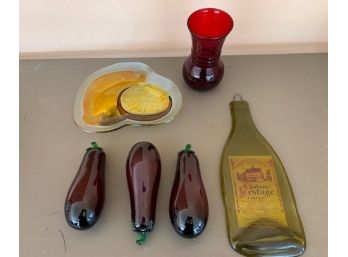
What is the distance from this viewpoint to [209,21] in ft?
1.87

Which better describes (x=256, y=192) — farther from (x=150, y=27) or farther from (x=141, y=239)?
(x=150, y=27)

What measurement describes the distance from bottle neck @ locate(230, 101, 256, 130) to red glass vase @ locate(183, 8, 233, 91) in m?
0.05

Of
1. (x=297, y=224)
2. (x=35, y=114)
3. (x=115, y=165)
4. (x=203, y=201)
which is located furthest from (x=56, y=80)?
(x=297, y=224)

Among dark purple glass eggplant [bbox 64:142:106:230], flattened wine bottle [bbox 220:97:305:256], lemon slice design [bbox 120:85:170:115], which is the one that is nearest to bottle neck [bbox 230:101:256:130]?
flattened wine bottle [bbox 220:97:305:256]

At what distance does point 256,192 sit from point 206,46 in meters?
0.22

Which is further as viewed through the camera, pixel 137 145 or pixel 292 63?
pixel 292 63

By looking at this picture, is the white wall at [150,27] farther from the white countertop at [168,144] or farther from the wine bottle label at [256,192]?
the wine bottle label at [256,192]

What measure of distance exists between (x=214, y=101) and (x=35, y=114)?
29cm

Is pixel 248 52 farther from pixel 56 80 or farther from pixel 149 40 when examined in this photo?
pixel 56 80

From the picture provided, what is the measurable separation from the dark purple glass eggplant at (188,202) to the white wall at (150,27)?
0.25m

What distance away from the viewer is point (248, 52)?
0.67 metres

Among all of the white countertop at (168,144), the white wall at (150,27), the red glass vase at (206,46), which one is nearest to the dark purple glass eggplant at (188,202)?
the white countertop at (168,144)

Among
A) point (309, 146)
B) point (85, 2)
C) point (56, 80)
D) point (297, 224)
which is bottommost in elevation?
point (297, 224)

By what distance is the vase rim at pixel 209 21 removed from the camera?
561 mm
